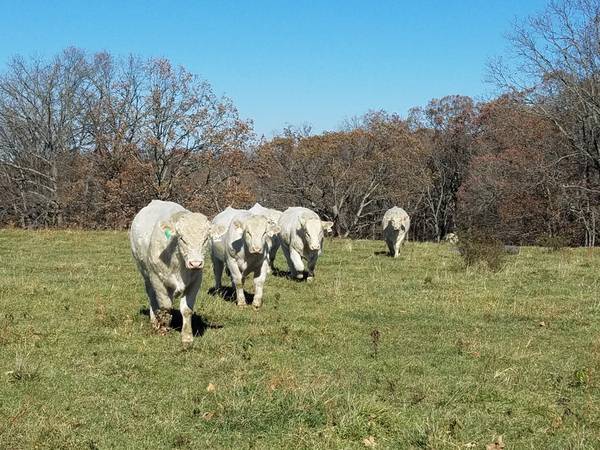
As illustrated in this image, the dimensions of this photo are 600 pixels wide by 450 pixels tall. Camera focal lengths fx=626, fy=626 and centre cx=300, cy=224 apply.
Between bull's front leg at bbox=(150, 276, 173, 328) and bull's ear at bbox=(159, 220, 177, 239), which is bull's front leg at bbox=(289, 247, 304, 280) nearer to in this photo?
bull's front leg at bbox=(150, 276, 173, 328)

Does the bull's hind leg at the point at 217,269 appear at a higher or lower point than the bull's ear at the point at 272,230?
lower

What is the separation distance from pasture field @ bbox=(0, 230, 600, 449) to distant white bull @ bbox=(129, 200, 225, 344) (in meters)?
0.49

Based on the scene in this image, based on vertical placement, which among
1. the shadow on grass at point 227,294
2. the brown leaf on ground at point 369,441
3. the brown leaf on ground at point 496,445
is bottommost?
the brown leaf on ground at point 496,445

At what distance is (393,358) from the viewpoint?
859 centimetres

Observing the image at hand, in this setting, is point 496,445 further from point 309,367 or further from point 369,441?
point 309,367

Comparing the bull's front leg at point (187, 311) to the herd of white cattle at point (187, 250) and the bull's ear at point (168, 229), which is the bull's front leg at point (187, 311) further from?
the bull's ear at point (168, 229)

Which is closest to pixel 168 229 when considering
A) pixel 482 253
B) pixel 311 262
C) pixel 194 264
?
pixel 194 264

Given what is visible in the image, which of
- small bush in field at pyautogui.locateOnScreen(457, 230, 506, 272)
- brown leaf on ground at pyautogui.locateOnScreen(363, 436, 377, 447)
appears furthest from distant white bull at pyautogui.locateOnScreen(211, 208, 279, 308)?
small bush in field at pyautogui.locateOnScreen(457, 230, 506, 272)

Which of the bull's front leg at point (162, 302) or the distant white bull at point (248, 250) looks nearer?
the bull's front leg at point (162, 302)

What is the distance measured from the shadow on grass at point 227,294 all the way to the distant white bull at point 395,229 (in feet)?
28.6

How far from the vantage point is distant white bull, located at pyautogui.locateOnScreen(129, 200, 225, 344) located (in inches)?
347

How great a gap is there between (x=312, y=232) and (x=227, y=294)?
285cm

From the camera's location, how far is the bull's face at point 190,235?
8.69 meters

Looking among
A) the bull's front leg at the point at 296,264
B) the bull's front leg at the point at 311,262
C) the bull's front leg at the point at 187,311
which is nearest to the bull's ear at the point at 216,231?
the bull's front leg at the point at 187,311
